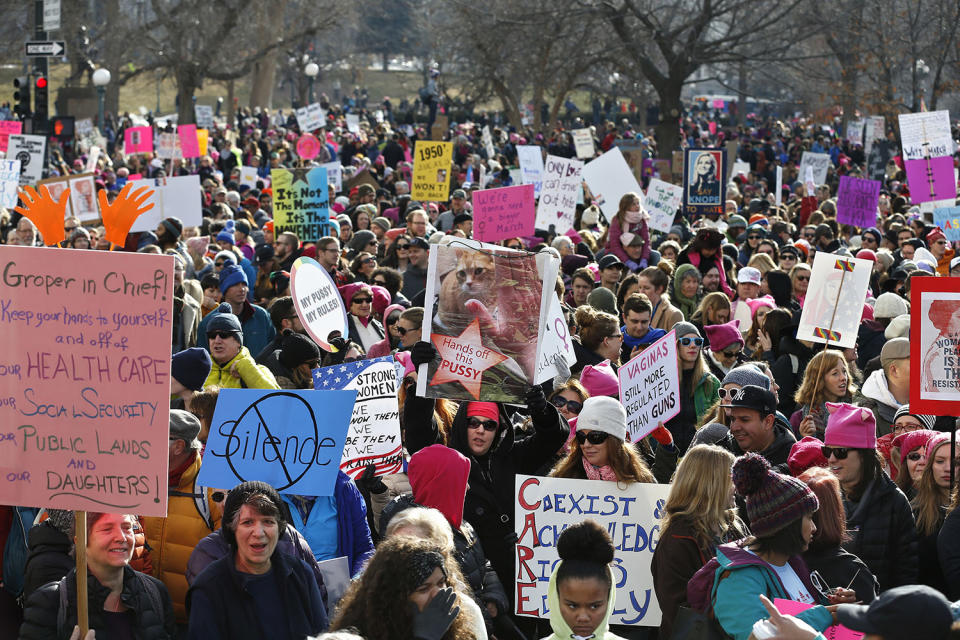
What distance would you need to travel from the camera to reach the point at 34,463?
4453 millimetres

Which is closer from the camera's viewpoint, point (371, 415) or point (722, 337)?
point (371, 415)

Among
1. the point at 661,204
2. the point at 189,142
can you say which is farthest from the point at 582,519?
the point at 189,142

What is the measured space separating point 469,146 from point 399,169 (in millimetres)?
6843

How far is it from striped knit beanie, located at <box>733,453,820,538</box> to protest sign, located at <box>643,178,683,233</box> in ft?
38.6

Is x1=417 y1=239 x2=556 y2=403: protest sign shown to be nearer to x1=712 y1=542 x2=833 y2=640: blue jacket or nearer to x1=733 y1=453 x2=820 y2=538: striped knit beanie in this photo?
x1=733 y1=453 x2=820 y2=538: striped knit beanie

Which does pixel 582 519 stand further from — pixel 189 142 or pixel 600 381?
pixel 189 142

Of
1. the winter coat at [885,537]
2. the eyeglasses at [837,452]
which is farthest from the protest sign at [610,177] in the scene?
the winter coat at [885,537]

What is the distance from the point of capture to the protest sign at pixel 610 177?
1566cm

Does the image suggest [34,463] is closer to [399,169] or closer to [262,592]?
[262,592]

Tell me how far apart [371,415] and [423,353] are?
0.40 meters

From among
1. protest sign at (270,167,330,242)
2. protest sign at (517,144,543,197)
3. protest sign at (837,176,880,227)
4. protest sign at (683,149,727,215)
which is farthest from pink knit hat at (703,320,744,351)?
protest sign at (517,144,543,197)

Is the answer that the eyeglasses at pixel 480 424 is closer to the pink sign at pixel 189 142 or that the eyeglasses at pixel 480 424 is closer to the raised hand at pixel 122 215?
the raised hand at pixel 122 215

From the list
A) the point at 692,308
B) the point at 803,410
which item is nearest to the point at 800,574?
the point at 803,410

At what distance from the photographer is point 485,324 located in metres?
6.09
